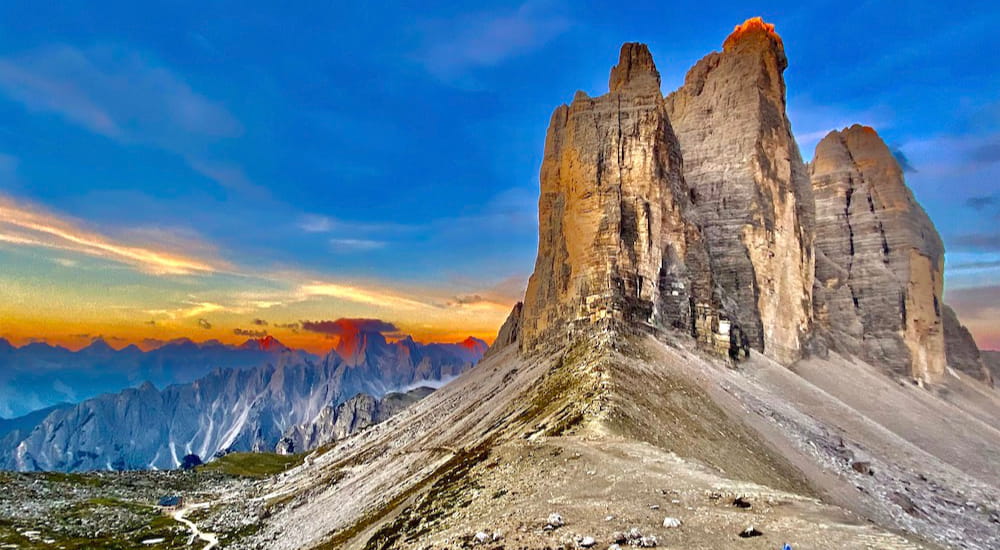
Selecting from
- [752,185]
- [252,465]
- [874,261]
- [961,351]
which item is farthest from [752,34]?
[252,465]

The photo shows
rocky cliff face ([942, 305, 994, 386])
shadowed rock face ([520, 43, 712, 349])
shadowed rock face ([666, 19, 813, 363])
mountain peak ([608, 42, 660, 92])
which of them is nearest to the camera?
shadowed rock face ([520, 43, 712, 349])

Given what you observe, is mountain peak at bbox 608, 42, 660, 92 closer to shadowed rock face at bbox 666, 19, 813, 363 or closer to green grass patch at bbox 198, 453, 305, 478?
shadowed rock face at bbox 666, 19, 813, 363

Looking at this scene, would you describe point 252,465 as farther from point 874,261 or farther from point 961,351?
point 961,351

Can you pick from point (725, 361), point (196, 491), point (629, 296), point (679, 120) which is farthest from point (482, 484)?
point (679, 120)

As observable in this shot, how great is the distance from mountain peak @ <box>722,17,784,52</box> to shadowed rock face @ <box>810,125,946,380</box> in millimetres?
52722

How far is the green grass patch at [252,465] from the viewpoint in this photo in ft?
478

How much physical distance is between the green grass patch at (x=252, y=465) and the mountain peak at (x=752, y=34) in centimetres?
14523

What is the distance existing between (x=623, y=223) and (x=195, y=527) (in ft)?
218

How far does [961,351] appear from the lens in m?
175

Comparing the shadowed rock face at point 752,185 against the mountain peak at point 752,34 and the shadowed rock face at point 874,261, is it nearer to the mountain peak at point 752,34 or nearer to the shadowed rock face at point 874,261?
the mountain peak at point 752,34

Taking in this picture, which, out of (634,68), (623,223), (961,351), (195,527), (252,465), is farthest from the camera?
(961,351)

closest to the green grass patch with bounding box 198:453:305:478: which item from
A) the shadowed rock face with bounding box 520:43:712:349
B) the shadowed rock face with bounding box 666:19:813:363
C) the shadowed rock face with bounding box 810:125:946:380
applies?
the shadowed rock face with bounding box 520:43:712:349

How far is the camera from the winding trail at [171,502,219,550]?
61250 millimetres

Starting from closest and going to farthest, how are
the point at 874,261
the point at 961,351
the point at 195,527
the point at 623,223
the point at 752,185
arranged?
the point at 195,527 < the point at 623,223 < the point at 752,185 < the point at 874,261 < the point at 961,351
